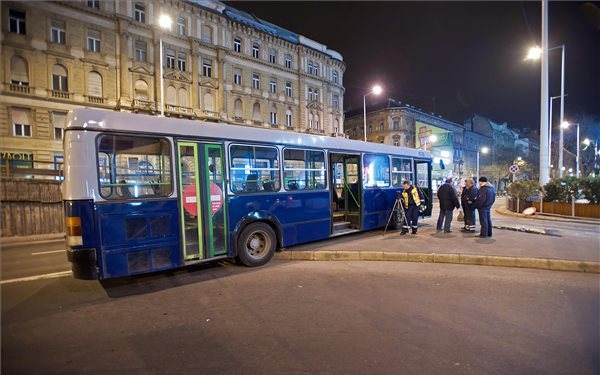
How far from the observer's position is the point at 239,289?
5.73 metres

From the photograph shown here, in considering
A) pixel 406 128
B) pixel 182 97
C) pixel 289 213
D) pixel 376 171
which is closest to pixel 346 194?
pixel 376 171

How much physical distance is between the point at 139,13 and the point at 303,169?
32250mm

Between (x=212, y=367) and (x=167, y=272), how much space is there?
4.13m

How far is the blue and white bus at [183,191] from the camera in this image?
5.23 m

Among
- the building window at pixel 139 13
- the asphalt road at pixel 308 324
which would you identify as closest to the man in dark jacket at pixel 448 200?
the asphalt road at pixel 308 324

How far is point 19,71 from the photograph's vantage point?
2614 centimetres

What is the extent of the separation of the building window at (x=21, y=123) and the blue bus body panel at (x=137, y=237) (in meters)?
28.7

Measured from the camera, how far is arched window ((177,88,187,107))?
111ft

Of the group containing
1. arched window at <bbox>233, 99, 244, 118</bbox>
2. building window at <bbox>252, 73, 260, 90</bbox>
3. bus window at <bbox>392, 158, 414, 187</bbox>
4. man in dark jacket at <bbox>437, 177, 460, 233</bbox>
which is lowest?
man in dark jacket at <bbox>437, 177, 460, 233</bbox>

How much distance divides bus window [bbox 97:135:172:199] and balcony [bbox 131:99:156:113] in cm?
2801

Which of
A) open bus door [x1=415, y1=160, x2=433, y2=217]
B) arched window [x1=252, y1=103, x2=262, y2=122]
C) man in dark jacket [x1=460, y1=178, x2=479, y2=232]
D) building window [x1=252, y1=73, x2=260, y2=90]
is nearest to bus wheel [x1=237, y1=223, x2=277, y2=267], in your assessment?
man in dark jacket [x1=460, y1=178, x2=479, y2=232]

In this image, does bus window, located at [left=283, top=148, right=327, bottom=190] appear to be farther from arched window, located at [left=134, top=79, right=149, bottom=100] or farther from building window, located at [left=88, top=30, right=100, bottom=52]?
building window, located at [left=88, top=30, right=100, bottom=52]

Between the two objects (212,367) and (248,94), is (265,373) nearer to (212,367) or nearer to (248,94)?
(212,367)

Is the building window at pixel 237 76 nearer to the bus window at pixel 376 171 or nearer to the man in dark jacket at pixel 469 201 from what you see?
the bus window at pixel 376 171
